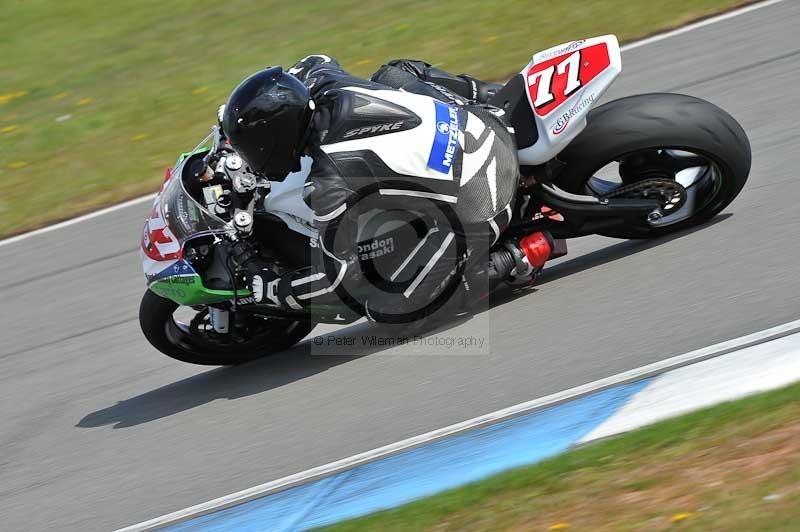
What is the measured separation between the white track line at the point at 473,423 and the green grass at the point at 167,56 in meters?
4.82

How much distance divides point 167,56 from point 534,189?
25.5ft

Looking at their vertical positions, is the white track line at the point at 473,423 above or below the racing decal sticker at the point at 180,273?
below

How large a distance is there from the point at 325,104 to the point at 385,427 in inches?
60.0

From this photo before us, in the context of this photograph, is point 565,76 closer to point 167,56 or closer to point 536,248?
point 536,248

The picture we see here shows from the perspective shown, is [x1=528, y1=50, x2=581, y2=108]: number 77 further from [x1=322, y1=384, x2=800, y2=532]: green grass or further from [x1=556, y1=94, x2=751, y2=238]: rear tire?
[x1=322, y1=384, x2=800, y2=532]: green grass

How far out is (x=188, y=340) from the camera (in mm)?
5582

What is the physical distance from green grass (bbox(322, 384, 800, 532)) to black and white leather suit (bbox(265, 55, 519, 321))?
57.8 inches

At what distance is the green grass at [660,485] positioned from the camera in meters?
3.27

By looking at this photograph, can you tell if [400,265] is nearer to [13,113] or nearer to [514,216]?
[514,216]

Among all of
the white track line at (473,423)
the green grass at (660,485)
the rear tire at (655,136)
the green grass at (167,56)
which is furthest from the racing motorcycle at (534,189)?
the green grass at (167,56)


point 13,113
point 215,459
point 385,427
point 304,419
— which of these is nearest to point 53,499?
point 215,459

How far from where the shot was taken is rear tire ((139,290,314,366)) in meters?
5.50

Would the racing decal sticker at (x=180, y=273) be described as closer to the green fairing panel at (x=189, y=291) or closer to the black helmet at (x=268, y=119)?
the green fairing panel at (x=189, y=291)

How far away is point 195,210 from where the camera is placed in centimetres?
510
